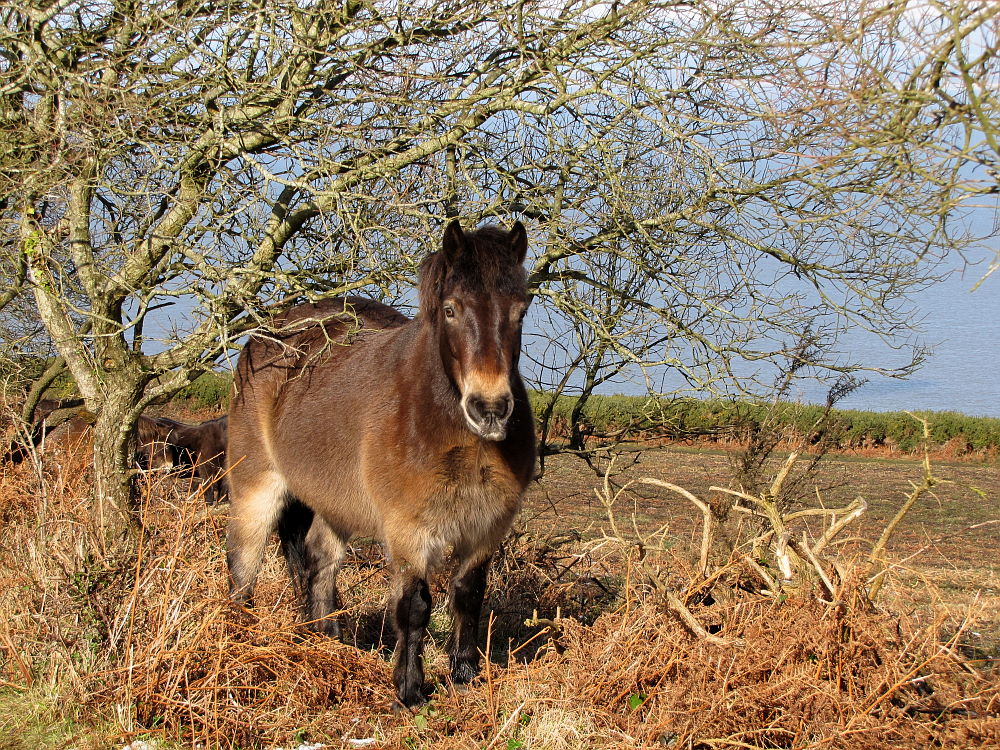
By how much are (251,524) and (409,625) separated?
1902 mm

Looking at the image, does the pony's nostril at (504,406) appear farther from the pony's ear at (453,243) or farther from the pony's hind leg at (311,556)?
the pony's hind leg at (311,556)

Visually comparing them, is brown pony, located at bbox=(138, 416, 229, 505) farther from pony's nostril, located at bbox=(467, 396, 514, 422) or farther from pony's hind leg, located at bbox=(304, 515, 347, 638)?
A: pony's nostril, located at bbox=(467, 396, 514, 422)

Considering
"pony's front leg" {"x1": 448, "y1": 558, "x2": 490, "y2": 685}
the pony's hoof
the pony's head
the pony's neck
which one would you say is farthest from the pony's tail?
the pony's head

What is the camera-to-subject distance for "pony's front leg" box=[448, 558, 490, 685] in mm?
5047

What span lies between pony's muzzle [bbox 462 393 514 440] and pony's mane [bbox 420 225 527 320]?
61 centimetres

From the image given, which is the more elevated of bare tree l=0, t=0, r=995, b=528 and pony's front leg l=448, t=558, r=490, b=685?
bare tree l=0, t=0, r=995, b=528

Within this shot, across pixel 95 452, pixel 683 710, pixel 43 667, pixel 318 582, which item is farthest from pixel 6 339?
pixel 683 710

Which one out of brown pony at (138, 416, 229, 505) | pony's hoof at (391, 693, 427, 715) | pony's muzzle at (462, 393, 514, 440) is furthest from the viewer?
brown pony at (138, 416, 229, 505)

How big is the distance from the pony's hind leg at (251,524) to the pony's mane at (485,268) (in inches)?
92.7

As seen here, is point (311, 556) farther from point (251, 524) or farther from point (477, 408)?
point (477, 408)

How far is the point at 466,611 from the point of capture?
16.6 ft

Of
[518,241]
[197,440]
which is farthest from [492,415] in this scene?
[197,440]

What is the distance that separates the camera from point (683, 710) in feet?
11.9

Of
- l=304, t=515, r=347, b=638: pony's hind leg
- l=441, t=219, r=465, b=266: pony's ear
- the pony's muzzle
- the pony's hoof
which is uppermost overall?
l=441, t=219, r=465, b=266: pony's ear
